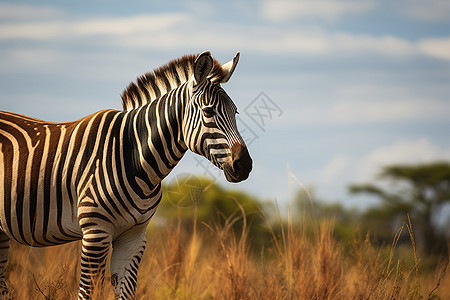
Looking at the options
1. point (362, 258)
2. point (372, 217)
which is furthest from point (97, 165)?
point (372, 217)

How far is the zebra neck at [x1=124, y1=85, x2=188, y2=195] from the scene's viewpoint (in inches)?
166

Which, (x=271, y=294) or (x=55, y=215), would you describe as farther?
(x=271, y=294)

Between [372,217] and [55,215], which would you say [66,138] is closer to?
[55,215]

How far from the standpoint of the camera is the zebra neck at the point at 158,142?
4.23m

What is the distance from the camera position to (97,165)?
4.29m

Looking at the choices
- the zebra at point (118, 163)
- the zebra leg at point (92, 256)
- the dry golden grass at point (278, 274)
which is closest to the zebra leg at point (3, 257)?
the dry golden grass at point (278, 274)

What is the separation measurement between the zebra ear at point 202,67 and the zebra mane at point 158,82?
253 mm

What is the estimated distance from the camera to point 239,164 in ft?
12.5

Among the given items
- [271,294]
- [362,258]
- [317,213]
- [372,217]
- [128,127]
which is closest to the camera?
[128,127]

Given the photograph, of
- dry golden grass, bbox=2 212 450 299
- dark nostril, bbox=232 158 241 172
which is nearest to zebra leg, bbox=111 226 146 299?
dry golden grass, bbox=2 212 450 299

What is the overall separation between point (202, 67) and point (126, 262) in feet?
6.00

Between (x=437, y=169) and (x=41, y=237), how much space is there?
22.0 m

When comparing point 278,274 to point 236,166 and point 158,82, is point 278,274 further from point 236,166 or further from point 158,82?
point 158,82

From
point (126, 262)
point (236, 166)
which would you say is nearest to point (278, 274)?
point (126, 262)
